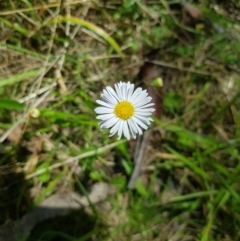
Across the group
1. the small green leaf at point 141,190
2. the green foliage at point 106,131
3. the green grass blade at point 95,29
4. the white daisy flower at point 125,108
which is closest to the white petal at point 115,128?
the white daisy flower at point 125,108

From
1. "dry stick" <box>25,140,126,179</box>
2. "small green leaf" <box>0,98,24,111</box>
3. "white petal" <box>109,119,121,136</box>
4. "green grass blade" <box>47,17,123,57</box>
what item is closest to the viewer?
"white petal" <box>109,119,121,136</box>

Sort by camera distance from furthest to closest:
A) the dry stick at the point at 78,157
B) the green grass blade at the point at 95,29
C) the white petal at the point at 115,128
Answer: the green grass blade at the point at 95,29
the dry stick at the point at 78,157
the white petal at the point at 115,128

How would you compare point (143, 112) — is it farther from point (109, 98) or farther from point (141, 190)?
point (141, 190)

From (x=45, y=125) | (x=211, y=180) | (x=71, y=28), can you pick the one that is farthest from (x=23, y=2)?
(x=211, y=180)

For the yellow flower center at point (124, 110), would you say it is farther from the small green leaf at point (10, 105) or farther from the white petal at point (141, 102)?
the small green leaf at point (10, 105)

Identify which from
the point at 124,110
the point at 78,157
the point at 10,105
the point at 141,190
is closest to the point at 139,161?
the point at 141,190

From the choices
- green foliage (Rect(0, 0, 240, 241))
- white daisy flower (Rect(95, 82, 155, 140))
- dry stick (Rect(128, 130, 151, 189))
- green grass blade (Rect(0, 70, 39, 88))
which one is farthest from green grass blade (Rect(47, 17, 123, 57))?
white daisy flower (Rect(95, 82, 155, 140))

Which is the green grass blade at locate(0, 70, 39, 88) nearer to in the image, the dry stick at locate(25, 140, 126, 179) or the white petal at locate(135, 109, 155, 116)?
the dry stick at locate(25, 140, 126, 179)
